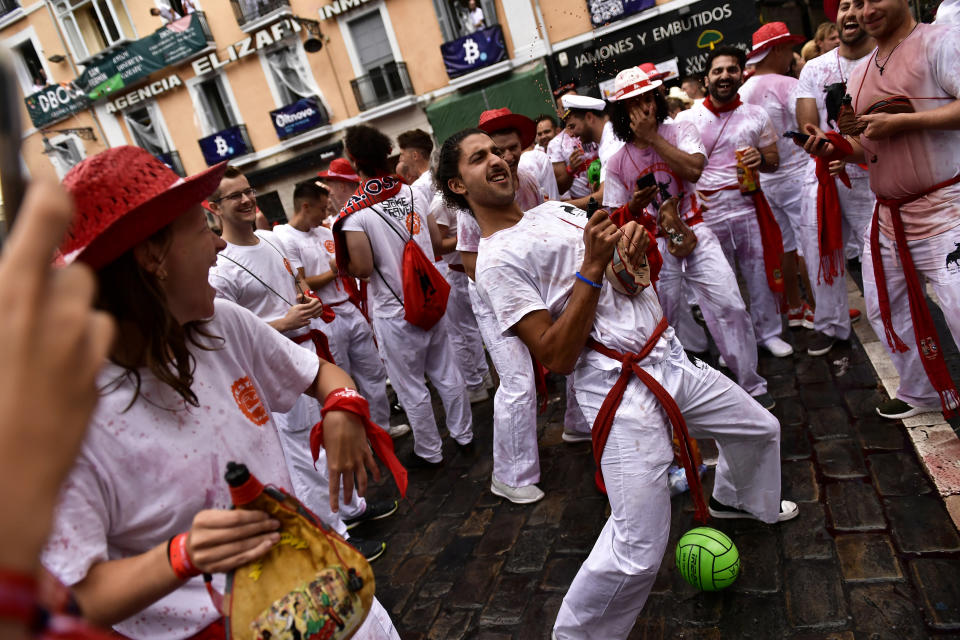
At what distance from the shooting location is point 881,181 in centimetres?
320

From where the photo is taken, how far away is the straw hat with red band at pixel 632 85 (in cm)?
399

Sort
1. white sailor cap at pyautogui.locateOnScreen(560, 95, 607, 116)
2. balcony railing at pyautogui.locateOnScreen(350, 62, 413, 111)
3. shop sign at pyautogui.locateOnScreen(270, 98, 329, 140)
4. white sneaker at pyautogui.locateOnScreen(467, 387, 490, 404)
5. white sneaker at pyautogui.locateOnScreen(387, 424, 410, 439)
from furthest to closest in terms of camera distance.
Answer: shop sign at pyautogui.locateOnScreen(270, 98, 329, 140)
balcony railing at pyautogui.locateOnScreen(350, 62, 413, 111)
white sneaker at pyautogui.locateOnScreen(467, 387, 490, 404)
white sneaker at pyautogui.locateOnScreen(387, 424, 410, 439)
white sailor cap at pyautogui.locateOnScreen(560, 95, 607, 116)

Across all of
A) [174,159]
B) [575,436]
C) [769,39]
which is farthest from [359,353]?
[174,159]

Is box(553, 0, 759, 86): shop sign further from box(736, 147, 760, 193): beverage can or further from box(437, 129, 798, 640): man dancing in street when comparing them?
box(437, 129, 798, 640): man dancing in street

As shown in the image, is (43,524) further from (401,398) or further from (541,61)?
(541,61)

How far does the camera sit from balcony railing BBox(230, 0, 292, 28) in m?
19.6

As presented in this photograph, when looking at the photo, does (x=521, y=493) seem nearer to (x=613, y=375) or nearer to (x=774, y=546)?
(x=774, y=546)

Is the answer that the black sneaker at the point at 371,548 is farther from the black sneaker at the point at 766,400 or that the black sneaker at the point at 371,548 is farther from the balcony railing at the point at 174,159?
the balcony railing at the point at 174,159

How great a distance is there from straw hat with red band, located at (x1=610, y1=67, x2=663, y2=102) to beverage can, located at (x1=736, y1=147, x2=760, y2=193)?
1.01 m

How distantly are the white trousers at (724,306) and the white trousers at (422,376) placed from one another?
1958 millimetres

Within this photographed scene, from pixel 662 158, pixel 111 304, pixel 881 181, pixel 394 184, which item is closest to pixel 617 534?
pixel 111 304

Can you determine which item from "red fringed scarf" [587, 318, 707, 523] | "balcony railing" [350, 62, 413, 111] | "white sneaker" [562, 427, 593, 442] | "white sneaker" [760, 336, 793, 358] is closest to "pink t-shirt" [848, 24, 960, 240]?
"red fringed scarf" [587, 318, 707, 523]

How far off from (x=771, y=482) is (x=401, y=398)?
2.84 meters

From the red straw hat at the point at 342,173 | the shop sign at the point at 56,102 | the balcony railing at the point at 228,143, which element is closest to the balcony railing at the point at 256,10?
the balcony railing at the point at 228,143
